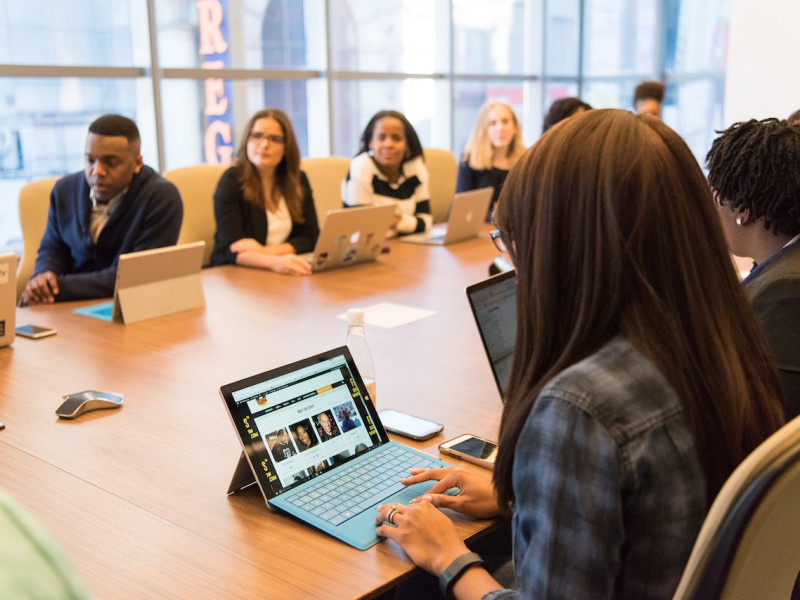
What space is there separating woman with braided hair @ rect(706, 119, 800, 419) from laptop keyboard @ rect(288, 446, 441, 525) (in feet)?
1.95

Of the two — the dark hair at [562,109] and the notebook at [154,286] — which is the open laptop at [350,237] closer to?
the notebook at [154,286]

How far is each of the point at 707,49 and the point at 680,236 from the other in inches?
287

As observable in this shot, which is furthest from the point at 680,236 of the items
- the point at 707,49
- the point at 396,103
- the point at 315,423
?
the point at 707,49

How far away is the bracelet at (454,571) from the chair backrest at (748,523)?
1.06ft

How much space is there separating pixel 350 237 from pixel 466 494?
190cm

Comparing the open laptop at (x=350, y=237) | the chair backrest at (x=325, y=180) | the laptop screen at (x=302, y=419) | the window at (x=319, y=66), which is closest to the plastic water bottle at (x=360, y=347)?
the laptop screen at (x=302, y=419)

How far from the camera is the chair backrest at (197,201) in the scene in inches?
138

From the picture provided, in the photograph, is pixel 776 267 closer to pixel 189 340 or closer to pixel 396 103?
pixel 189 340

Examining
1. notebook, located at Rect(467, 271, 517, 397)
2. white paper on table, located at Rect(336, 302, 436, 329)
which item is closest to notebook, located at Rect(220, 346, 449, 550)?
notebook, located at Rect(467, 271, 517, 397)

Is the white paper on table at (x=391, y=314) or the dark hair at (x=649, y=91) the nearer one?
the white paper on table at (x=391, y=314)

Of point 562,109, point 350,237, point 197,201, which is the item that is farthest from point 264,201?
point 562,109

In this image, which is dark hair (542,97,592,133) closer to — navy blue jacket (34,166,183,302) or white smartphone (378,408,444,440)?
navy blue jacket (34,166,183,302)

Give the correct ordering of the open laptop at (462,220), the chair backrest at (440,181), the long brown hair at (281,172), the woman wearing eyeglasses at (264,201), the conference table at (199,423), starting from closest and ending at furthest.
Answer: the conference table at (199,423), the woman wearing eyeglasses at (264,201), the long brown hair at (281,172), the open laptop at (462,220), the chair backrest at (440,181)

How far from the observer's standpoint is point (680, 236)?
0.91 metres
